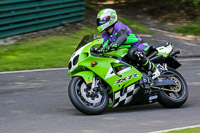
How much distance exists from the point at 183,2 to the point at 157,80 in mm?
11487

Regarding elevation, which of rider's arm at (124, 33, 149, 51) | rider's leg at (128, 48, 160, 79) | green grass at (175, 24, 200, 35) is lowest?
green grass at (175, 24, 200, 35)

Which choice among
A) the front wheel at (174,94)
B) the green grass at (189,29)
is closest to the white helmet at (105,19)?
the front wheel at (174,94)

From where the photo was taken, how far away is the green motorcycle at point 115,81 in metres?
6.16

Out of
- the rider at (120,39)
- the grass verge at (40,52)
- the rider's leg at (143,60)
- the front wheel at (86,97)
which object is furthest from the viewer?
the grass verge at (40,52)

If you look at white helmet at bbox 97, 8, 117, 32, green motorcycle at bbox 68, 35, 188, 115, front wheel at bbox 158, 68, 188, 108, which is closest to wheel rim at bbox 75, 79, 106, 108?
green motorcycle at bbox 68, 35, 188, 115

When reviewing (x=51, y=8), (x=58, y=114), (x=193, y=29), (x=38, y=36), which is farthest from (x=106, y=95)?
(x=193, y=29)

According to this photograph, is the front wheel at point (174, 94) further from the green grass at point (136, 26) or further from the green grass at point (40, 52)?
the green grass at point (136, 26)

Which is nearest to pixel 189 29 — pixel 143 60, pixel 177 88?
pixel 177 88

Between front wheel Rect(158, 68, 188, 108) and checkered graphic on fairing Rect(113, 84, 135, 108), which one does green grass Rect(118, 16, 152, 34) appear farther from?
checkered graphic on fairing Rect(113, 84, 135, 108)

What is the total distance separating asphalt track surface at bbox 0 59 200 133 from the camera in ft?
18.3

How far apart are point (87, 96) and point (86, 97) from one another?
3cm

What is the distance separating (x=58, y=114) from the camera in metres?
6.43

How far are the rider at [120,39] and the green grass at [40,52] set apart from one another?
162 inches

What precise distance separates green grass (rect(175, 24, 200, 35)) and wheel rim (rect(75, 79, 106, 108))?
33.2 ft
